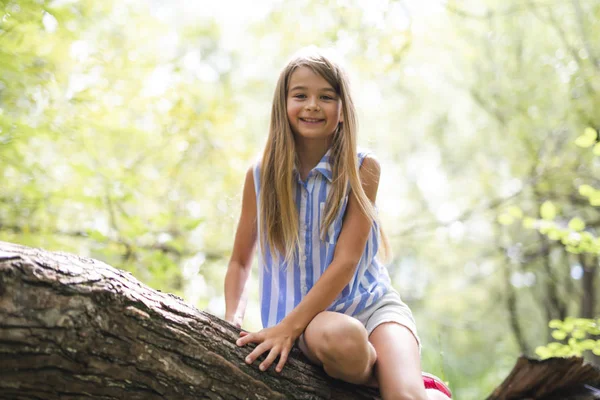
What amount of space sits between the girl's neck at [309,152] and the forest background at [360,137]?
254 mm

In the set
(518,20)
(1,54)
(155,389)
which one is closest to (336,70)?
(155,389)

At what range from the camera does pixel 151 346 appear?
1.54 m

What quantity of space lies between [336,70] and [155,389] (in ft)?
4.45

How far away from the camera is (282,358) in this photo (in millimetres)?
1804

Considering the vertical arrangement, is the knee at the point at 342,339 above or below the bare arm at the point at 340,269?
below

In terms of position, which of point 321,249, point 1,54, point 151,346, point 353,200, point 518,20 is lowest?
point 151,346

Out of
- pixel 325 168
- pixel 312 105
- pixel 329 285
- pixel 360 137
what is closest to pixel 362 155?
pixel 325 168

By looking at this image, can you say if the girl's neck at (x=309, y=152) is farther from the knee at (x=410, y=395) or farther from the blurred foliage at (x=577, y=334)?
the blurred foliage at (x=577, y=334)

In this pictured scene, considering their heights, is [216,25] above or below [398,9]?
above

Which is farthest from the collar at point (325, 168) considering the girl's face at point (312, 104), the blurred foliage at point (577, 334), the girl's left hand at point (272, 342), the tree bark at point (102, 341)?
the blurred foliage at point (577, 334)

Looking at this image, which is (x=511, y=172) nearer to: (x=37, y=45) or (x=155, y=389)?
(x=37, y=45)

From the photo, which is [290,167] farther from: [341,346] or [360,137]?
[341,346]

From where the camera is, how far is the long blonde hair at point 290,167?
2184mm

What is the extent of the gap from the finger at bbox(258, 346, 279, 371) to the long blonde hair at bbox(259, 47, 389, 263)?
0.48 m
